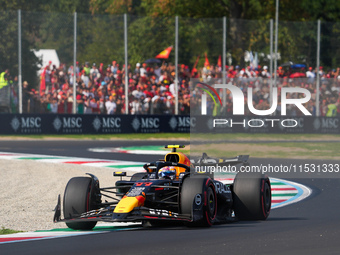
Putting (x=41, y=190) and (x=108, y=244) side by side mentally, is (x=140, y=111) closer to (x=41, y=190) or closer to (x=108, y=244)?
(x=41, y=190)

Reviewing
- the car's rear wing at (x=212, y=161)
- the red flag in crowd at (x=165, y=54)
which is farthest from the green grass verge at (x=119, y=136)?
the car's rear wing at (x=212, y=161)

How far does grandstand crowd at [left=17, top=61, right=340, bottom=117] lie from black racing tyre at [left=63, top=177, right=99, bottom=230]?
17.3 m

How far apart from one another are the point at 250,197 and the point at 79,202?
2.40 metres

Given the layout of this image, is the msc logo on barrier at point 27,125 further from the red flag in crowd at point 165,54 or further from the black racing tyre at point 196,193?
the black racing tyre at point 196,193

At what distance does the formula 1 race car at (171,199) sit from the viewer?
9.21 metres

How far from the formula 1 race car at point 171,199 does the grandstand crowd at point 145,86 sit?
16.5 m

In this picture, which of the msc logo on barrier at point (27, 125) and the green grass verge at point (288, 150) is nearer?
the green grass verge at point (288, 150)

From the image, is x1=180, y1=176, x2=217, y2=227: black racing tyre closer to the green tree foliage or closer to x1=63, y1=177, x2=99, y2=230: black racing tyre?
x1=63, y1=177, x2=99, y2=230: black racing tyre

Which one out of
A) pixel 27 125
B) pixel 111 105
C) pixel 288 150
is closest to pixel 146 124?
pixel 111 105

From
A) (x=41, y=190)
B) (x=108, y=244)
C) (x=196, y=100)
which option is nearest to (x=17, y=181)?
(x=41, y=190)

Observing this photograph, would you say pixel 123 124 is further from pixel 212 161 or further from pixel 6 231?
pixel 6 231

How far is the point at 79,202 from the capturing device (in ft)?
31.6

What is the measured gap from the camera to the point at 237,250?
25.5 ft

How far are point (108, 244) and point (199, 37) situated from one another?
24.3m
